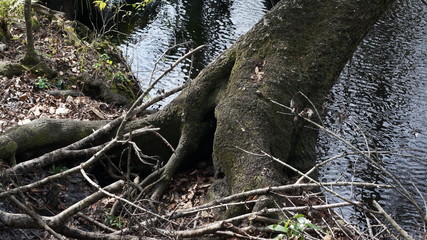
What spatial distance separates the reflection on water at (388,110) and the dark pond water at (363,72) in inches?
0.6

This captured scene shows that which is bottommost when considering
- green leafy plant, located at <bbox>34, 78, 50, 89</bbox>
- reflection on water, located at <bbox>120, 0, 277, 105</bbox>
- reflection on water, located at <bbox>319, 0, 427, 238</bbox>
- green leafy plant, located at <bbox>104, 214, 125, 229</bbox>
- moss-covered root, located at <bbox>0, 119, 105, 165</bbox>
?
reflection on water, located at <bbox>319, 0, 427, 238</bbox>

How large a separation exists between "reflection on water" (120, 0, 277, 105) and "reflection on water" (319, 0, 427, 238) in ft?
10.4

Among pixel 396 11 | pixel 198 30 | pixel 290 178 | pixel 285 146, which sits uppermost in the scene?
pixel 285 146

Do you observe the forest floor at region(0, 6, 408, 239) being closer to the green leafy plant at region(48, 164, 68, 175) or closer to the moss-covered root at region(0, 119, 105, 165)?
the green leafy plant at region(48, 164, 68, 175)

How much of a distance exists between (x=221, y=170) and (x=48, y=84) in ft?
11.1

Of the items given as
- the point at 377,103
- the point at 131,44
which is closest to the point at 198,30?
the point at 131,44

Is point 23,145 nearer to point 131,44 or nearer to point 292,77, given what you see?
point 292,77

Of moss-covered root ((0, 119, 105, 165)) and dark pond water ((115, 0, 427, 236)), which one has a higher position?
moss-covered root ((0, 119, 105, 165))

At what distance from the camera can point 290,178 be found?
5629 millimetres

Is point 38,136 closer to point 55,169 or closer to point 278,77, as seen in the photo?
point 55,169

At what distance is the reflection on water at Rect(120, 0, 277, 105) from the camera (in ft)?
35.5

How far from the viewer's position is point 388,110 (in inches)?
369

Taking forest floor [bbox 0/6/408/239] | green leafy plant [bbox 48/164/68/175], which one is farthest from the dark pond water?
green leafy plant [bbox 48/164/68/175]

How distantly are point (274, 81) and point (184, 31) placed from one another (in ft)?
26.6
